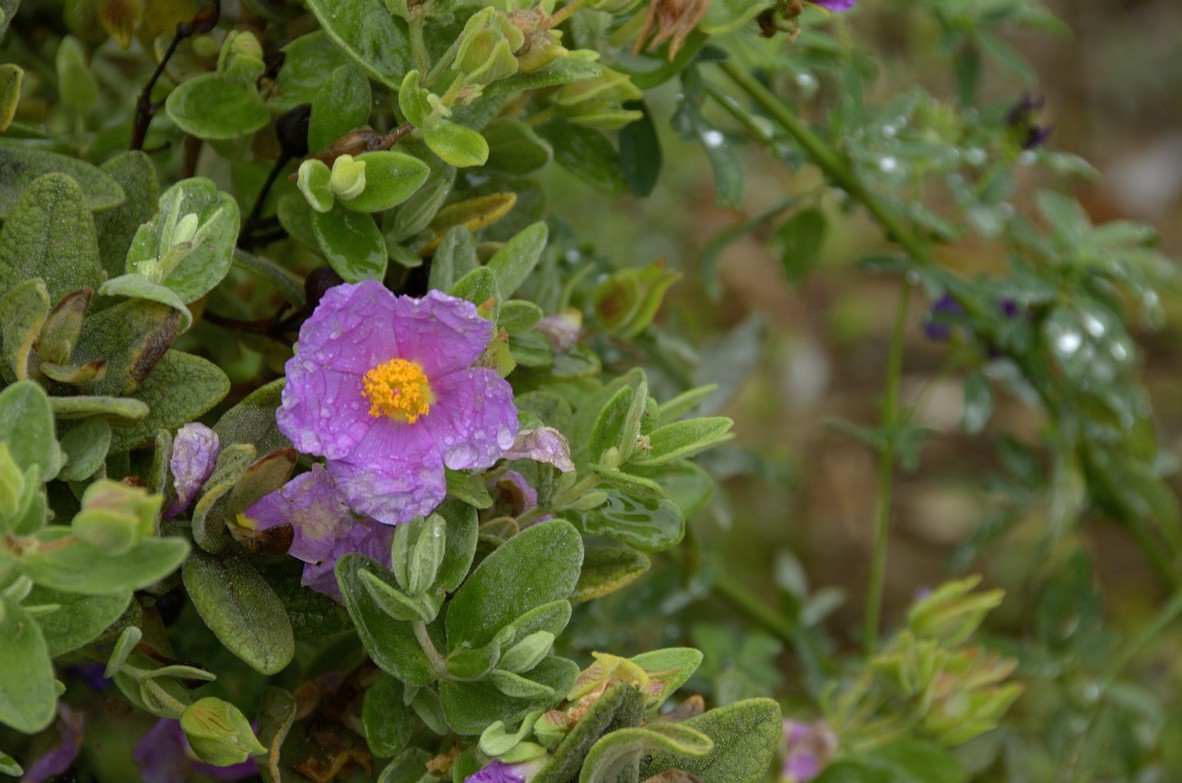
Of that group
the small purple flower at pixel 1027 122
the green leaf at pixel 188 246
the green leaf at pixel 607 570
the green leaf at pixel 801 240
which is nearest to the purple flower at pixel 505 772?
the green leaf at pixel 607 570

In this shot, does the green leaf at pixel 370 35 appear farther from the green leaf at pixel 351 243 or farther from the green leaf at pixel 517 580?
the green leaf at pixel 517 580

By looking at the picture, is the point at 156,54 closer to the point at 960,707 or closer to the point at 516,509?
the point at 516,509

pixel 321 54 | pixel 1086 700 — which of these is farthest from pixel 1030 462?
pixel 321 54

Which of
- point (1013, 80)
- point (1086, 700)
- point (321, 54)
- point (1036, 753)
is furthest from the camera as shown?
point (1013, 80)

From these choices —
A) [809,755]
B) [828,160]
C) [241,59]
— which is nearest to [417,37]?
[241,59]

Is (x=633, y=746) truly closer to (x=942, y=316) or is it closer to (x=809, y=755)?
(x=809, y=755)
